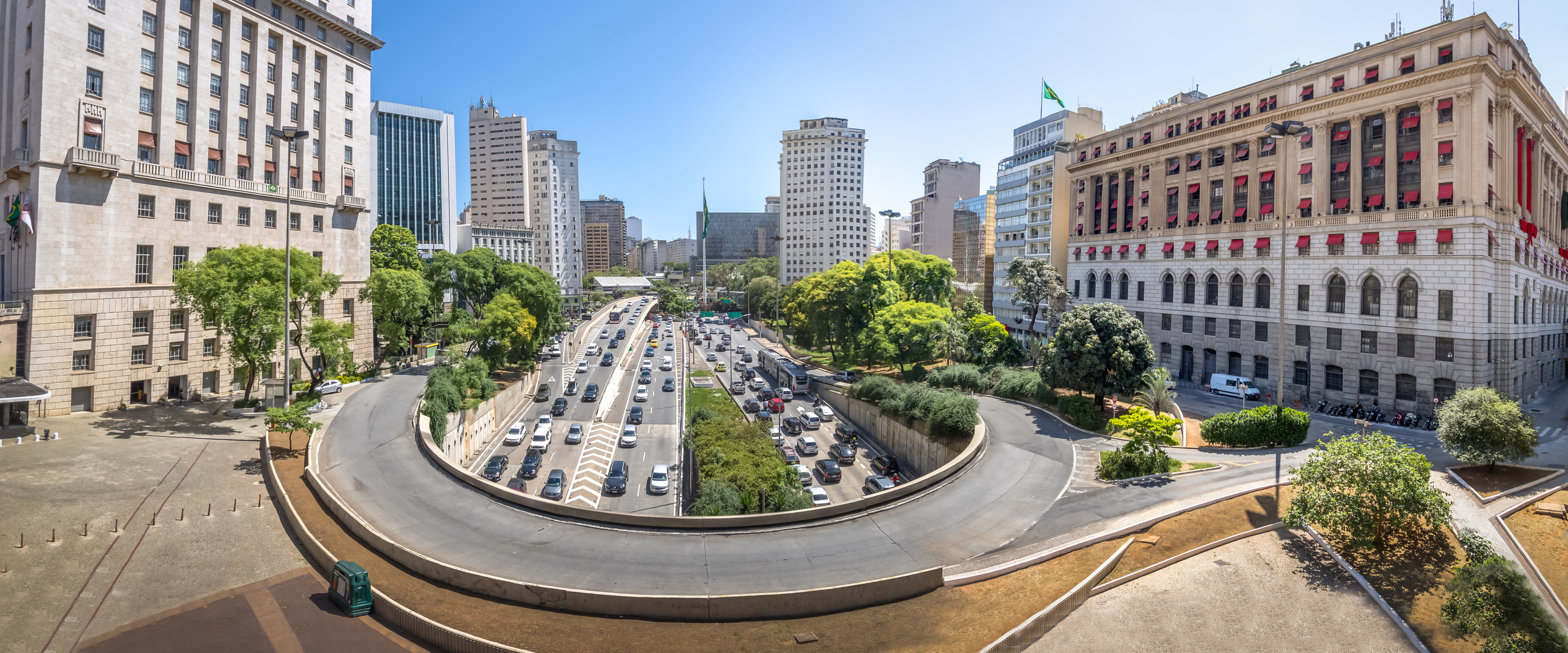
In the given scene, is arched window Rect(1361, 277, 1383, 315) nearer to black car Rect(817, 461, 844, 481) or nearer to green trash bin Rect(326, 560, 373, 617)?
black car Rect(817, 461, 844, 481)

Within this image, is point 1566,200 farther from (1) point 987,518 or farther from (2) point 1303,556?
(1) point 987,518

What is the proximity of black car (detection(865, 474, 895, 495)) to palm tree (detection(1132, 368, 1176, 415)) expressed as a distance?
17493 millimetres

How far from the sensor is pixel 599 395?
74.9 m

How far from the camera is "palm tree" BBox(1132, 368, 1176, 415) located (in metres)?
43.2

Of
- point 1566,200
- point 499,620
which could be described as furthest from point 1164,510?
point 1566,200

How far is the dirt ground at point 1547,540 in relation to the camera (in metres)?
21.9

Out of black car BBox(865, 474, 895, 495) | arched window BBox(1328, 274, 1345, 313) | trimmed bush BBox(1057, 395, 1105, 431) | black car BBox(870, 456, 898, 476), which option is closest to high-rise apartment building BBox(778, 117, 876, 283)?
arched window BBox(1328, 274, 1345, 313)

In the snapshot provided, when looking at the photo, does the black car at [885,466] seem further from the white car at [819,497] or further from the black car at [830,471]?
the white car at [819,497]

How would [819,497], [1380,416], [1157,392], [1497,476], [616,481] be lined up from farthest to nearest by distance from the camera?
[1380,416], [616,481], [1157,392], [819,497], [1497,476]

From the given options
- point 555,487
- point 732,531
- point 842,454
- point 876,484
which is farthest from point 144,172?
point 876,484

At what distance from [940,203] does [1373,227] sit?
13010cm

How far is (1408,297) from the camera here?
50.7 m

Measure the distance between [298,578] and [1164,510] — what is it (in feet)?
103

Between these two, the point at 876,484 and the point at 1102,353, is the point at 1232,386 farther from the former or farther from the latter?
the point at 876,484
